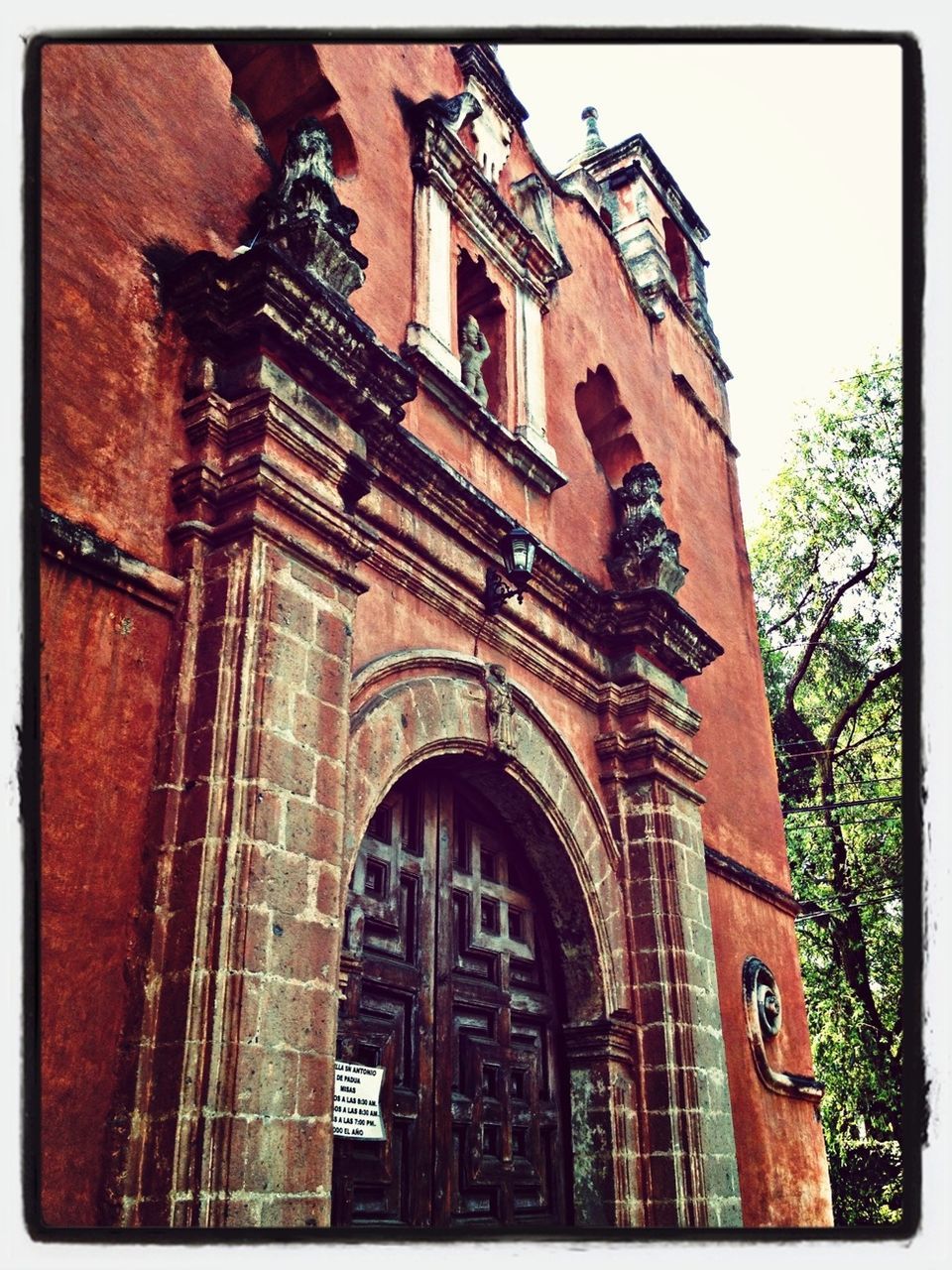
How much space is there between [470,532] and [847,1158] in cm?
959

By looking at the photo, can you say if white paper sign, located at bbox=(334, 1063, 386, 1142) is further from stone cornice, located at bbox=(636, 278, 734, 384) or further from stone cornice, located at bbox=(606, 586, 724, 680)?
stone cornice, located at bbox=(636, 278, 734, 384)

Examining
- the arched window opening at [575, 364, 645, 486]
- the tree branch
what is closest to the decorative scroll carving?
the arched window opening at [575, 364, 645, 486]

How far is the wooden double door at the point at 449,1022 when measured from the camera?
14.1ft

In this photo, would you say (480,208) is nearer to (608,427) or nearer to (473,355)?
(473,355)

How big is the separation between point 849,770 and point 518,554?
8.52 metres

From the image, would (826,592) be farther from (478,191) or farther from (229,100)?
(229,100)

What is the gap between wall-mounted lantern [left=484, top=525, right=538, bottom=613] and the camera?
540 cm

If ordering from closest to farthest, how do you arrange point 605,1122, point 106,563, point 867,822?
point 106,563, point 605,1122, point 867,822

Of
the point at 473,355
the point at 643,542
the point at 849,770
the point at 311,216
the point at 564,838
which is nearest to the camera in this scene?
the point at 311,216

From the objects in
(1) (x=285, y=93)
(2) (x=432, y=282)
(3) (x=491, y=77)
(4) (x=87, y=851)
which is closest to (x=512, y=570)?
(2) (x=432, y=282)

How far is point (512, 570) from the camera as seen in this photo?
5465mm

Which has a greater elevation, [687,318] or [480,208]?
[687,318]

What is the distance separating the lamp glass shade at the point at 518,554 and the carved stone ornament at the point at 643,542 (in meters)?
1.34

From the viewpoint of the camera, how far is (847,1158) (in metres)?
11.9
